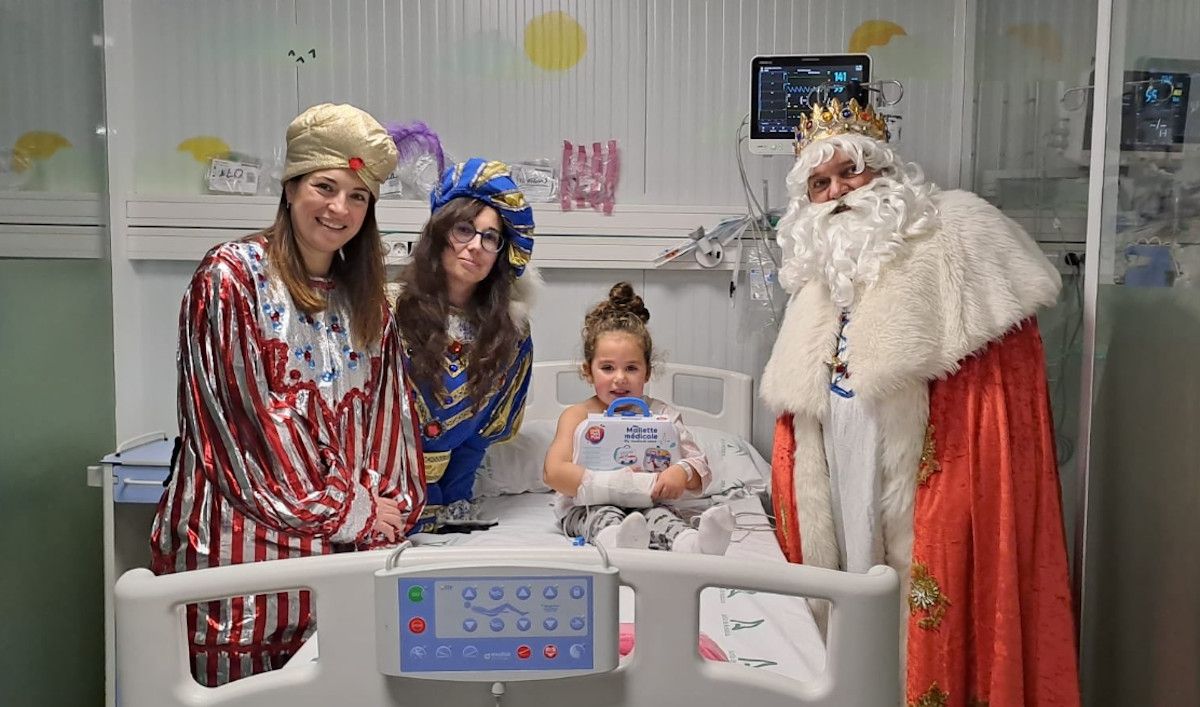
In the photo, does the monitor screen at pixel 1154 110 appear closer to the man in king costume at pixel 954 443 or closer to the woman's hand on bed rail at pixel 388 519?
the man in king costume at pixel 954 443

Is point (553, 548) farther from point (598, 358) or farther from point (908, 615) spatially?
point (598, 358)

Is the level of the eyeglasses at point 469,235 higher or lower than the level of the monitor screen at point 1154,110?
lower

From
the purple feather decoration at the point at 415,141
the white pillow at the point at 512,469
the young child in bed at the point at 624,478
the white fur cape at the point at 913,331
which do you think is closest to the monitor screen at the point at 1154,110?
the white fur cape at the point at 913,331

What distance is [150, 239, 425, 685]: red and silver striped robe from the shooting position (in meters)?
1.77

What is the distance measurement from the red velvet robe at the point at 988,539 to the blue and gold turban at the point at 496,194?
41.3 inches

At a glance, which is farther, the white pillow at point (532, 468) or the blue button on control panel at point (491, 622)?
the white pillow at point (532, 468)

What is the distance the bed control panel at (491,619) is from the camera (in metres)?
1.08

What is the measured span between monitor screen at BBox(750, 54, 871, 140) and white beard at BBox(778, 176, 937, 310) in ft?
2.42

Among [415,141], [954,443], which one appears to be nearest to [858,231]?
[954,443]

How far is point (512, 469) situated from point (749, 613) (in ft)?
3.85

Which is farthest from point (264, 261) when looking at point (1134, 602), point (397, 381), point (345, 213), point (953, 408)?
point (1134, 602)

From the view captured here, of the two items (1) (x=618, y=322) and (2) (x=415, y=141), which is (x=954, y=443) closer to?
(1) (x=618, y=322)

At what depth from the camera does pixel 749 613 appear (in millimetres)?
1730

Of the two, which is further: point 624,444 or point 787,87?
point 787,87
